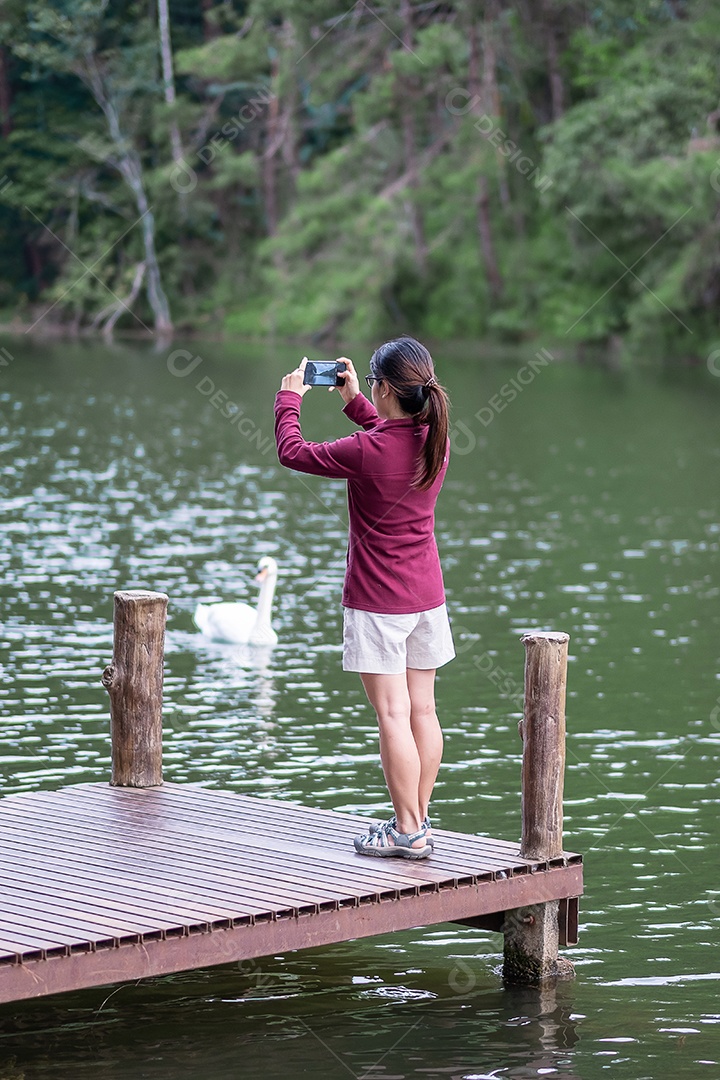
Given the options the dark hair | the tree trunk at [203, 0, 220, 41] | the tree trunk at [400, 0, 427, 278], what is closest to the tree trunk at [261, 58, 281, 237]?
the tree trunk at [203, 0, 220, 41]

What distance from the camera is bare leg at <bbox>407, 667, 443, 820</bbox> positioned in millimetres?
7508

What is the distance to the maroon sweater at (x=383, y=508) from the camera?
715cm

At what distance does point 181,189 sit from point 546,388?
29.8 metres

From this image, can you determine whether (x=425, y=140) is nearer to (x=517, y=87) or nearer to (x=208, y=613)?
(x=517, y=87)

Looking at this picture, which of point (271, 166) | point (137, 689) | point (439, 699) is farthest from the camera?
point (271, 166)

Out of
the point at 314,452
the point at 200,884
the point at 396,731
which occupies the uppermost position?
the point at 314,452

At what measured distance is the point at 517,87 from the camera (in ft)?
182

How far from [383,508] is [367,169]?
172ft

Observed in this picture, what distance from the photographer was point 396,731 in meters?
7.39

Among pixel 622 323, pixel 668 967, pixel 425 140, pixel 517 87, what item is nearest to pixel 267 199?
pixel 425 140

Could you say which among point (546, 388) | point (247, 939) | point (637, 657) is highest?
point (546, 388)

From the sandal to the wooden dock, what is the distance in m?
0.05

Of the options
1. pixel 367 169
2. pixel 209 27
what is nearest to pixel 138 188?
pixel 209 27

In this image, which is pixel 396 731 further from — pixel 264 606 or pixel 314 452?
pixel 264 606
